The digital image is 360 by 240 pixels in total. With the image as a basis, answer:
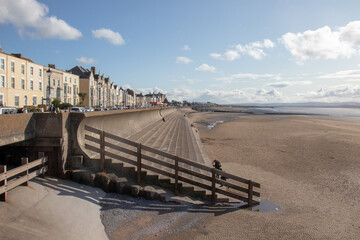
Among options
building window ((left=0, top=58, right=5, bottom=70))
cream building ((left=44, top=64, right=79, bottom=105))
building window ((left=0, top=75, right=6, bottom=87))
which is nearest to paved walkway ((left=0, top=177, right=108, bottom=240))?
building window ((left=0, top=75, right=6, bottom=87))

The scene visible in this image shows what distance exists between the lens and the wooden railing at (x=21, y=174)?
5.22m

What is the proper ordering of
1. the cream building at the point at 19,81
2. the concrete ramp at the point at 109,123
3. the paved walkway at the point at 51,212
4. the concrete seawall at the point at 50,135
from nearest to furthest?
1. the paved walkway at the point at 51,212
2. the concrete seawall at the point at 50,135
3. the concrete ramp at the point at 109,123
4. the cream building at the point at 19,81

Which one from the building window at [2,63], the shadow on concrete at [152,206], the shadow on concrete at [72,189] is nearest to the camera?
the shadow on concrete at [72,189]

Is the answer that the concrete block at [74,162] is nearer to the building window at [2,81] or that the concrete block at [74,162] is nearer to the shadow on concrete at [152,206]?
the shadow on concrete at [152,206]

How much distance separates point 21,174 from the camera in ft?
20.5

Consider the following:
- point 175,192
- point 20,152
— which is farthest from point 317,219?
point 20,152

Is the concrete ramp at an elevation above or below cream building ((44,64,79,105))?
below

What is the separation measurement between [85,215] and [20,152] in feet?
11.4

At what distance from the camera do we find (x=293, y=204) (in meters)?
9.77

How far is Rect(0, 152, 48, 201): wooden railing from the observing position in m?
5.22

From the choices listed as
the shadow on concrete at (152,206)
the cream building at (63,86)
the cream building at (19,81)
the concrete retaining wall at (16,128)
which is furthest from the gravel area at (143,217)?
the cream building at (63,86)

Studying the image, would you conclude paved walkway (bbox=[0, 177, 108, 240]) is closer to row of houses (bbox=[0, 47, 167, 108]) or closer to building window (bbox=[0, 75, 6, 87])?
row of houses (bbox=[0, 47, 167, 108])

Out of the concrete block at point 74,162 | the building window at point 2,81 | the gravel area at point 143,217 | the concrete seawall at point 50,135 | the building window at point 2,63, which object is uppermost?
the building window at point 2,63

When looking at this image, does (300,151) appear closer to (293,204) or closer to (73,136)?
(293,204)
